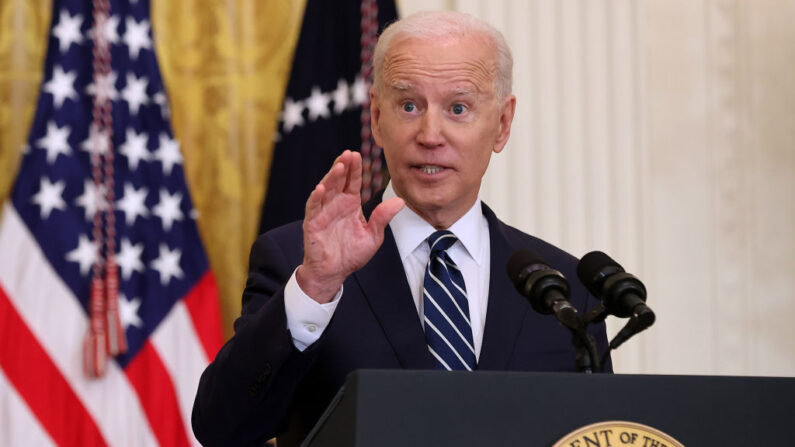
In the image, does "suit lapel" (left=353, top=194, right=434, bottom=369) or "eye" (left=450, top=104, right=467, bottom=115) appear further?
"eye" (left=450, top=104, right=467, bottom=115)

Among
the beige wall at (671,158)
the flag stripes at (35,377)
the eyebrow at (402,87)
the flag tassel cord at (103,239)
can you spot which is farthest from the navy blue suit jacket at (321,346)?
the beige wall at (671,158)

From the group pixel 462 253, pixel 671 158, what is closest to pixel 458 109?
pixel 462 253

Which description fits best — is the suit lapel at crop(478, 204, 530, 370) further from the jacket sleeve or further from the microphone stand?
the microphone stand

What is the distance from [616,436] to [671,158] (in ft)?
11.9

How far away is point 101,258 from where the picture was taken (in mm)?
4031

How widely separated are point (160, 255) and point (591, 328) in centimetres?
204

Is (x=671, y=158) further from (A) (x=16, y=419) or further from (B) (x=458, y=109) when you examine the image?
(A) (x=16, y=419)

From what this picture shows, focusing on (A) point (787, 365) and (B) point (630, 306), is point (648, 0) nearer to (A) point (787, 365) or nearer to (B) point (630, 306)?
(A) point (787, 365)

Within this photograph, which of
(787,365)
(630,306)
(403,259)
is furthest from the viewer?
(787,365)

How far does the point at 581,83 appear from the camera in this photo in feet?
15.1

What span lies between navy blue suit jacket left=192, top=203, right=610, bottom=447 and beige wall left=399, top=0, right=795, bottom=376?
Answer: 1.90m

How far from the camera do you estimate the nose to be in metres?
2.55

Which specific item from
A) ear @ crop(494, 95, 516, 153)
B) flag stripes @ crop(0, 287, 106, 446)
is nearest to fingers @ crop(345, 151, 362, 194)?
ear @ crop(494, 95, 516, 153)


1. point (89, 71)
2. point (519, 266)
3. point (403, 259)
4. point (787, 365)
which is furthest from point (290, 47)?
point (519, 266)
